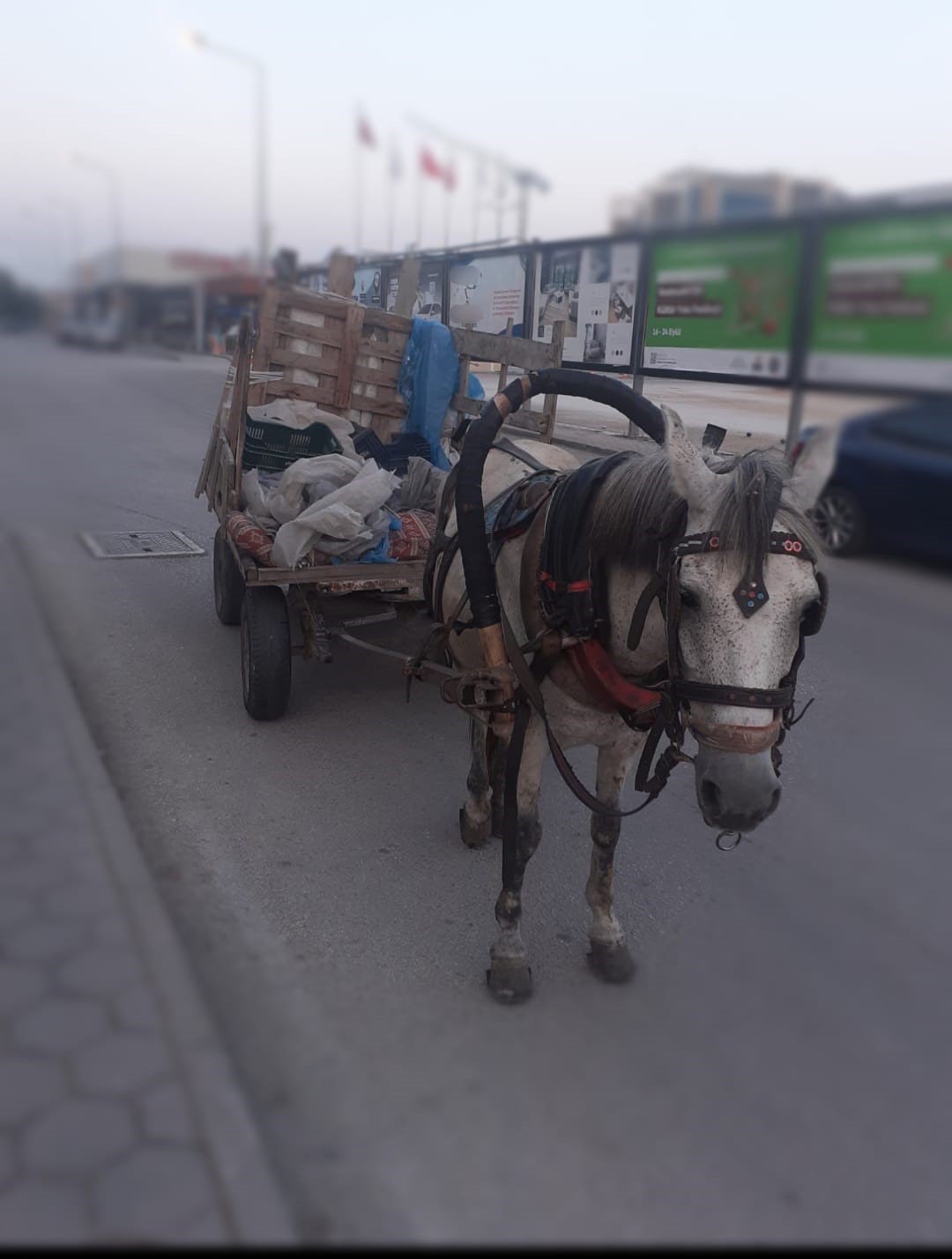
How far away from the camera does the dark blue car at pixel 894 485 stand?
3.17 meters

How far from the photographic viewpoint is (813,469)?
89.3 inches

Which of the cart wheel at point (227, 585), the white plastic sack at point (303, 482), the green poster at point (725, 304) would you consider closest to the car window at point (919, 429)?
the green poster at point (725, 304)

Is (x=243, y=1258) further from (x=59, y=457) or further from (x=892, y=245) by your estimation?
(x=59, y=457)

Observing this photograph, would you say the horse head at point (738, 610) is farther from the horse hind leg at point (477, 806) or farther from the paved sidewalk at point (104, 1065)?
the horse hind leg at point (477, 806)

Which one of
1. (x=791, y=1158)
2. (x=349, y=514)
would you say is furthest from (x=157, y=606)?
(x=791, y=1158)

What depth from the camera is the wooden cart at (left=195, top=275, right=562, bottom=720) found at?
15.4 feet

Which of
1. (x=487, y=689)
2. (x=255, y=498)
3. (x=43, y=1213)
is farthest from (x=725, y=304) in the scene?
(x=43, y=1213)

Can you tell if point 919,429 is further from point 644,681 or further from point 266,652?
point 266,652

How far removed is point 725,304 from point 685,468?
5.65 ft

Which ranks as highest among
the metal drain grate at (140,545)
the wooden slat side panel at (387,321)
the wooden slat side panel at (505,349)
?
the wooden slat side panel at (387,321)

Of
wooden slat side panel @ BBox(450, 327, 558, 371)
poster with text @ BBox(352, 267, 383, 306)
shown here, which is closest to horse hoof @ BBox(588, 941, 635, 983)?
wooden slat side panel @ BBox(450, 327, 558, 371)

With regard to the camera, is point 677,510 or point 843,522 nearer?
point 677,510

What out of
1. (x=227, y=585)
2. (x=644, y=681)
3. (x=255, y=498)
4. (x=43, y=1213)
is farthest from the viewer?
(x=227, y=585)

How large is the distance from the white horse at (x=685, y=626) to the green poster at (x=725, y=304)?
105 centimetres
